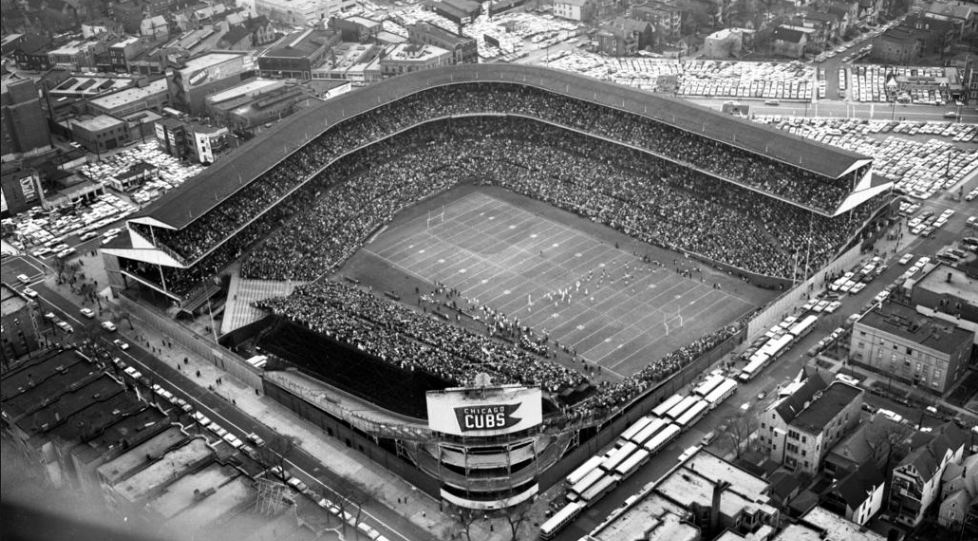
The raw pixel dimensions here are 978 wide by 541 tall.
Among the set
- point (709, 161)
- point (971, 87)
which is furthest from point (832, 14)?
point (709, 161)

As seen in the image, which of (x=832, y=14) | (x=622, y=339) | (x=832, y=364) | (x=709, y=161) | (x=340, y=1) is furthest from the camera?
(x=340, y=1)

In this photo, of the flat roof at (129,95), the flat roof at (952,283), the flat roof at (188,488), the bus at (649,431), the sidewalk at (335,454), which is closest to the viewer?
the flat roof at (188,488)

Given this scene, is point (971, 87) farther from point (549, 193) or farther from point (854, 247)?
point (549, 193)

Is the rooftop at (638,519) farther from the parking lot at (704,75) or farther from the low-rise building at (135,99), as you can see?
the low-rise building at (135,99)

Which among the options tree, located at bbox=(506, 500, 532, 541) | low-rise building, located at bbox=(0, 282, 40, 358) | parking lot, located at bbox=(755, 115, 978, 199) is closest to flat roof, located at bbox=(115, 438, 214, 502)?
tree, located at bbox=(506, 500, 532, 541)

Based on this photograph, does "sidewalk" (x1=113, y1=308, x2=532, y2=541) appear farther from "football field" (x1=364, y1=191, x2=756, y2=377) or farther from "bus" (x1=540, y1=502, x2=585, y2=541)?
"football field" (x1=364, y1=191, x2=756, y2=377)

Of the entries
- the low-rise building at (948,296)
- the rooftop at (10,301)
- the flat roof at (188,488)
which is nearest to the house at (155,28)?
the rooftop at (10,301)
